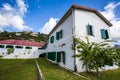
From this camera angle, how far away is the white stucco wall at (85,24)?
12.6 metres

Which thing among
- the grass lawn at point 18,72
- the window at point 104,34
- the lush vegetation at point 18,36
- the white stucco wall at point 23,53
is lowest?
the grass lawn at point 18,72

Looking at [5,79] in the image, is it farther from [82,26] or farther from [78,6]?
[78,6]

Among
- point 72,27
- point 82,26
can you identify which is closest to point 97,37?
point 82,26

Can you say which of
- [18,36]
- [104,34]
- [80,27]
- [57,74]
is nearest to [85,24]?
[80,27]

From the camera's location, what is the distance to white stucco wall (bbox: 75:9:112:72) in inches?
497

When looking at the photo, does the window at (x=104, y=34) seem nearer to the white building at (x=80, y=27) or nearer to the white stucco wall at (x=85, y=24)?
the white building at (x=80, y=27)

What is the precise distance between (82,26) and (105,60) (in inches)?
194

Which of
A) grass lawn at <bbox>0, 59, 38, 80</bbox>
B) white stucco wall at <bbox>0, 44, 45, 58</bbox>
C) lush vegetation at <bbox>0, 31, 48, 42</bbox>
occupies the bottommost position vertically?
grass lawn at <bbox>0, 59, 38, 80</bbox>

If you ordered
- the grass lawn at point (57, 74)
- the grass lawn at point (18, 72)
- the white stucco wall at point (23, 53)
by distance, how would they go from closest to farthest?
the grass lawn at point (57, 74) < the grass lawn at point (18, 72) < the white stucco wall at point (23, 53)

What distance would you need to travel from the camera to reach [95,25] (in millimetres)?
14180

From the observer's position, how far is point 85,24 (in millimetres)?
13375

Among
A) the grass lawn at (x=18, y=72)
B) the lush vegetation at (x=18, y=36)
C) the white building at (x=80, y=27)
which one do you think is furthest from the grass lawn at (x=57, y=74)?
the lush vegetation at (x=18, y=36)

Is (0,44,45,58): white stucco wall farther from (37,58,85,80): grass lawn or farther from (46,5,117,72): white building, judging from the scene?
(37,58,85,80): grass lawn

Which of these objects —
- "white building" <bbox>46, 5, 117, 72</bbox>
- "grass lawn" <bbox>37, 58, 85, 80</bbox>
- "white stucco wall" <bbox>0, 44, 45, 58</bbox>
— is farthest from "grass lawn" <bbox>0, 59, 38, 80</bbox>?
"white stucco wall" <bbox>0, 44, 45, 58</bbox>
